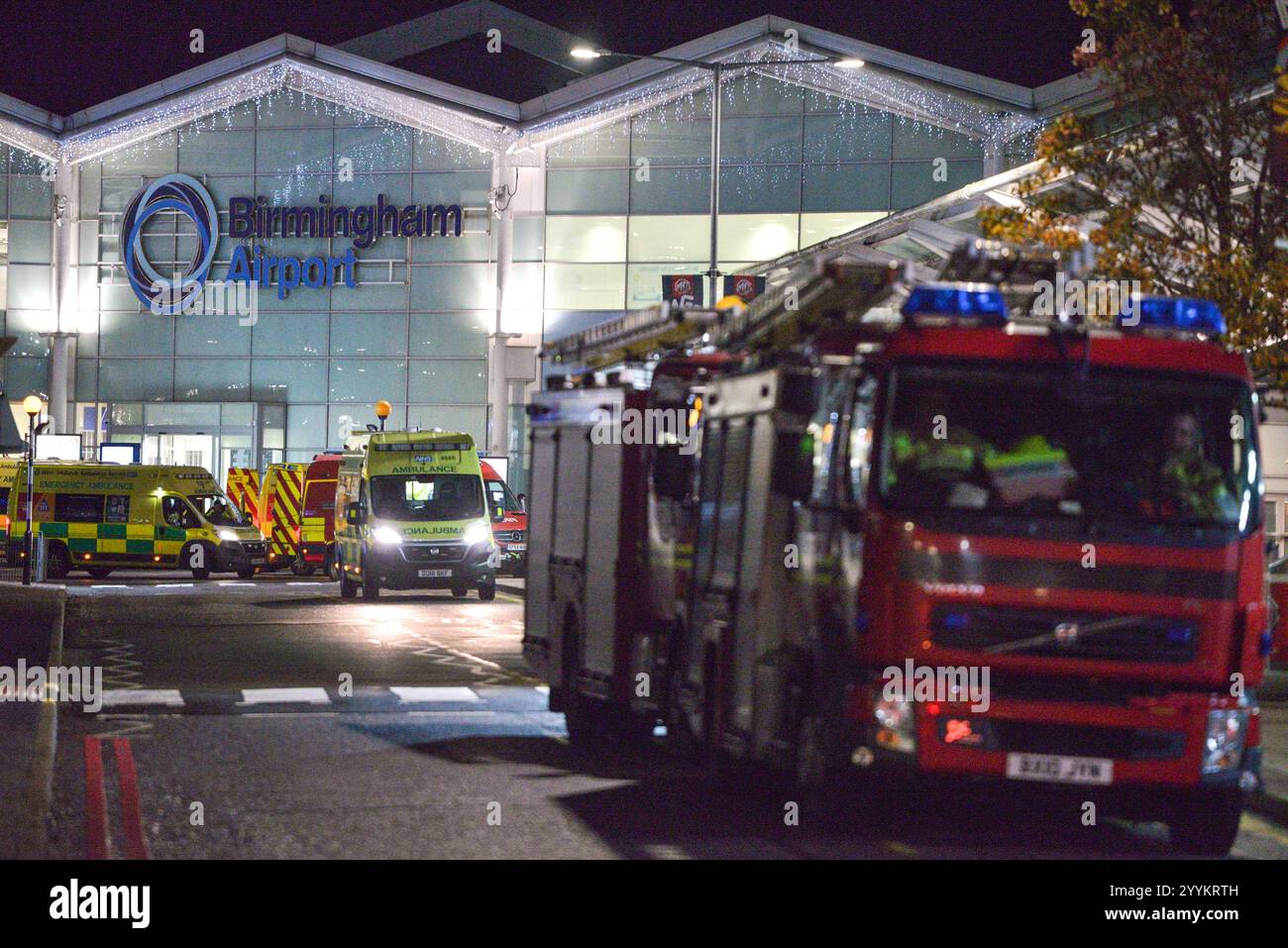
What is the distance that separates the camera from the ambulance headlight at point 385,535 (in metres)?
34.3

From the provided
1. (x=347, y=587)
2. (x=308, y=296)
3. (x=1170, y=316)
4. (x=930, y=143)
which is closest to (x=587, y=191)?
(x=308, y=296)

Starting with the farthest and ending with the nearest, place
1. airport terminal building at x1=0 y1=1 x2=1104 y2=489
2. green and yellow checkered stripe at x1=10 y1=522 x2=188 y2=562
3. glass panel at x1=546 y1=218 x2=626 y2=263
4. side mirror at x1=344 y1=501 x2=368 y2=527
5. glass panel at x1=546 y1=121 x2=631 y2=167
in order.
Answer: glass panel at x1=546 y1=218 x2=626 y2=263
glass panel at x1=546 y1=121 x2=631 y2=167
airport terminal building at x1=0 y1=1 x2=1104 y2=489
green and yellow checkered stripe at x1=10 y1=522 x2=188 y2=562
side mirror at x1=344 y1=501 x2=368 y2=527

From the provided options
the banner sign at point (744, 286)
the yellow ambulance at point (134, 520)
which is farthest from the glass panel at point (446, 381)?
the banner sign at point (744, 286)

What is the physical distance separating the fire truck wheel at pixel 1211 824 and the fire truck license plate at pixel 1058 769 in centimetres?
68

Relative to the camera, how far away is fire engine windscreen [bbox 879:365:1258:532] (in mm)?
10242

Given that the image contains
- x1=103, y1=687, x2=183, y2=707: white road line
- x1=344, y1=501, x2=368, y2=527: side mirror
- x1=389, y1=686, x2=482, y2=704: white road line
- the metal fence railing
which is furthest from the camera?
the metal fence railing

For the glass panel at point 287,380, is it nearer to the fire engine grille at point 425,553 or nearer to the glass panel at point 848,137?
the glass panel at point 848,137

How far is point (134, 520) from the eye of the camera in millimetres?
43094

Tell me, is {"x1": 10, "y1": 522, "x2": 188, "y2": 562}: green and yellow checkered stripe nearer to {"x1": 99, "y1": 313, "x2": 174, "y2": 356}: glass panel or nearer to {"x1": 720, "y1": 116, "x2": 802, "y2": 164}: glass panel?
{"x1": 99, "y1": 313, "x2": 174, "y2": 356}: glass panel

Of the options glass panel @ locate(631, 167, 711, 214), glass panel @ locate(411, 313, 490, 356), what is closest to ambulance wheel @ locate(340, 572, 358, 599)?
glass panel @ locate(631, 167, 711, 214)

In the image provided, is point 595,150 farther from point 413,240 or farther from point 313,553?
point 313,553

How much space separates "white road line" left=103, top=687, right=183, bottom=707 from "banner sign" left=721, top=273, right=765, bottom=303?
14899mm

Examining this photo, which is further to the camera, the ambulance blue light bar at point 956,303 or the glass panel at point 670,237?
the glass panel at point 670,237

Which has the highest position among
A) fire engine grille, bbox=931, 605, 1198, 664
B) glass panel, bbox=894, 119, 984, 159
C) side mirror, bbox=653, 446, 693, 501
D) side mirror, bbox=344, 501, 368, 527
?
glass panel, bbox=894, 119, 984, 159
